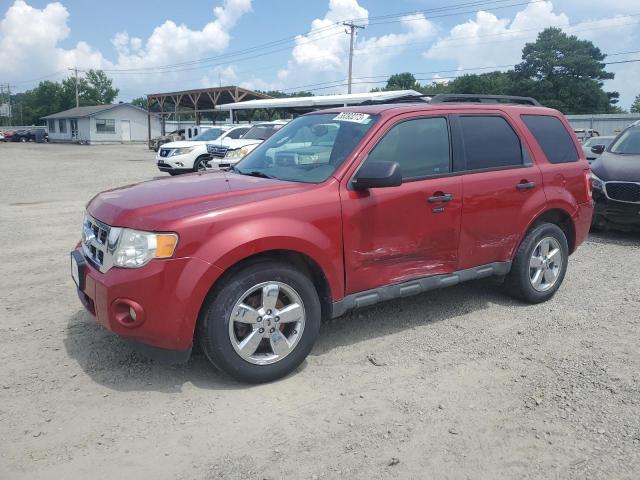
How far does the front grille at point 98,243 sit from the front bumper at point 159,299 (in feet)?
0.44

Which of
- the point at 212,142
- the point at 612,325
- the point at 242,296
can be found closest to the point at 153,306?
the point at 242,296

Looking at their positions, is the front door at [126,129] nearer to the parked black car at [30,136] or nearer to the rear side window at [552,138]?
the parked black car at [30,136]

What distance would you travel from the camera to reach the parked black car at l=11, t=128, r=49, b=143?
63594 millimetres

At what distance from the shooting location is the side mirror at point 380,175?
12.6 feet

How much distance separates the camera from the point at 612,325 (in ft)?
16.1

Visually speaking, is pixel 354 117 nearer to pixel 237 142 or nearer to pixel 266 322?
pixel 266 322

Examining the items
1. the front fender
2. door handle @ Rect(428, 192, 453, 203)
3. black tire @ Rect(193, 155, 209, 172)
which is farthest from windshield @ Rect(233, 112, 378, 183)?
black tire @ Rect(193, 155, 209, 172)

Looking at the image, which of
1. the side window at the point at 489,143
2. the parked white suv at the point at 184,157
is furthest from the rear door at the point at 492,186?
the parked white suv at the point at 184,157

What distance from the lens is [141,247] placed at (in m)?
3.42

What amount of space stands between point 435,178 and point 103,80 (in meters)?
104

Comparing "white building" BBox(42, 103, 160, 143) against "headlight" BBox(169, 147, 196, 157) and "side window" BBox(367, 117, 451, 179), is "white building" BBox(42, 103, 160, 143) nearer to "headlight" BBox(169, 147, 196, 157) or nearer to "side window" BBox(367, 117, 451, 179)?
"headlight" BBox(169, 147, 196, 157)

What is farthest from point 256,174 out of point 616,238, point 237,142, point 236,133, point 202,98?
point 202,98

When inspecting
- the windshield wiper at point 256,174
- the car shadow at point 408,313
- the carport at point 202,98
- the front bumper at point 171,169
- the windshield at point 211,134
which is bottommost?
the car shadow at point 408,313

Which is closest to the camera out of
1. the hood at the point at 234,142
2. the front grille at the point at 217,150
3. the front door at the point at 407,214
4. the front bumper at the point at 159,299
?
the front bumper at the point at 159,299
